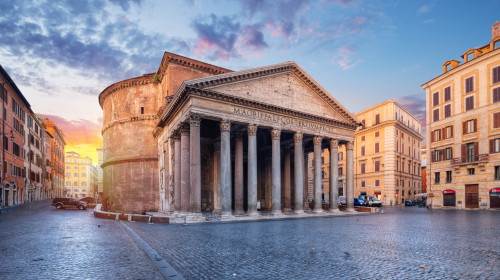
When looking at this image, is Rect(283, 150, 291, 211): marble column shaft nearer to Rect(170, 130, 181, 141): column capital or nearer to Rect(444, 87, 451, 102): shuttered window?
Rect(170, 130, 181, 141): column capital

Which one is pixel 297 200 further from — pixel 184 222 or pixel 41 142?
pixel 41 142

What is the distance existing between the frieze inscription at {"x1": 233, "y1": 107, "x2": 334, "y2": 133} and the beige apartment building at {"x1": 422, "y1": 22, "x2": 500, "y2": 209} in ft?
54.3

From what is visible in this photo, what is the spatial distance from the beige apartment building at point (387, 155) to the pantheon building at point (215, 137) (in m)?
17.7

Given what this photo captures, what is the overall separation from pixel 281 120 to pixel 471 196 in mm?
24029

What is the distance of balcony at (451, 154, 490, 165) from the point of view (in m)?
32.8

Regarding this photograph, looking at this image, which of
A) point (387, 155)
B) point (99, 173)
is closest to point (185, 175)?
point (387, 155)

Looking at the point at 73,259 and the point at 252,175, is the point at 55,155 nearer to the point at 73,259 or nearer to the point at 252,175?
the point at 252,175

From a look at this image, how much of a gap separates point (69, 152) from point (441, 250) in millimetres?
137662

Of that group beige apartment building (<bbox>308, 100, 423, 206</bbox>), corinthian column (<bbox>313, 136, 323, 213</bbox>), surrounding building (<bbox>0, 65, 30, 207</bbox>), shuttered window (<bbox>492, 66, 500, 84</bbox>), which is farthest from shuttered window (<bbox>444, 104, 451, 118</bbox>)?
surrounding building (<bbox>0, 65, 30, 207</bbox>)

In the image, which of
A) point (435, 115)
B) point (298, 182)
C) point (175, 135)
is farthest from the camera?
point (435, 115)

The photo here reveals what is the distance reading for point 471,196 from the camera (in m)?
34.8

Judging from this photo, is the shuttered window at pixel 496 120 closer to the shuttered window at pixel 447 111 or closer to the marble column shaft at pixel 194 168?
the shuttered window at pixel 447 111

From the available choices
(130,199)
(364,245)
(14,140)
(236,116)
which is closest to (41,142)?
(14,140)

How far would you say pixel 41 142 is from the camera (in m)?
61.0
